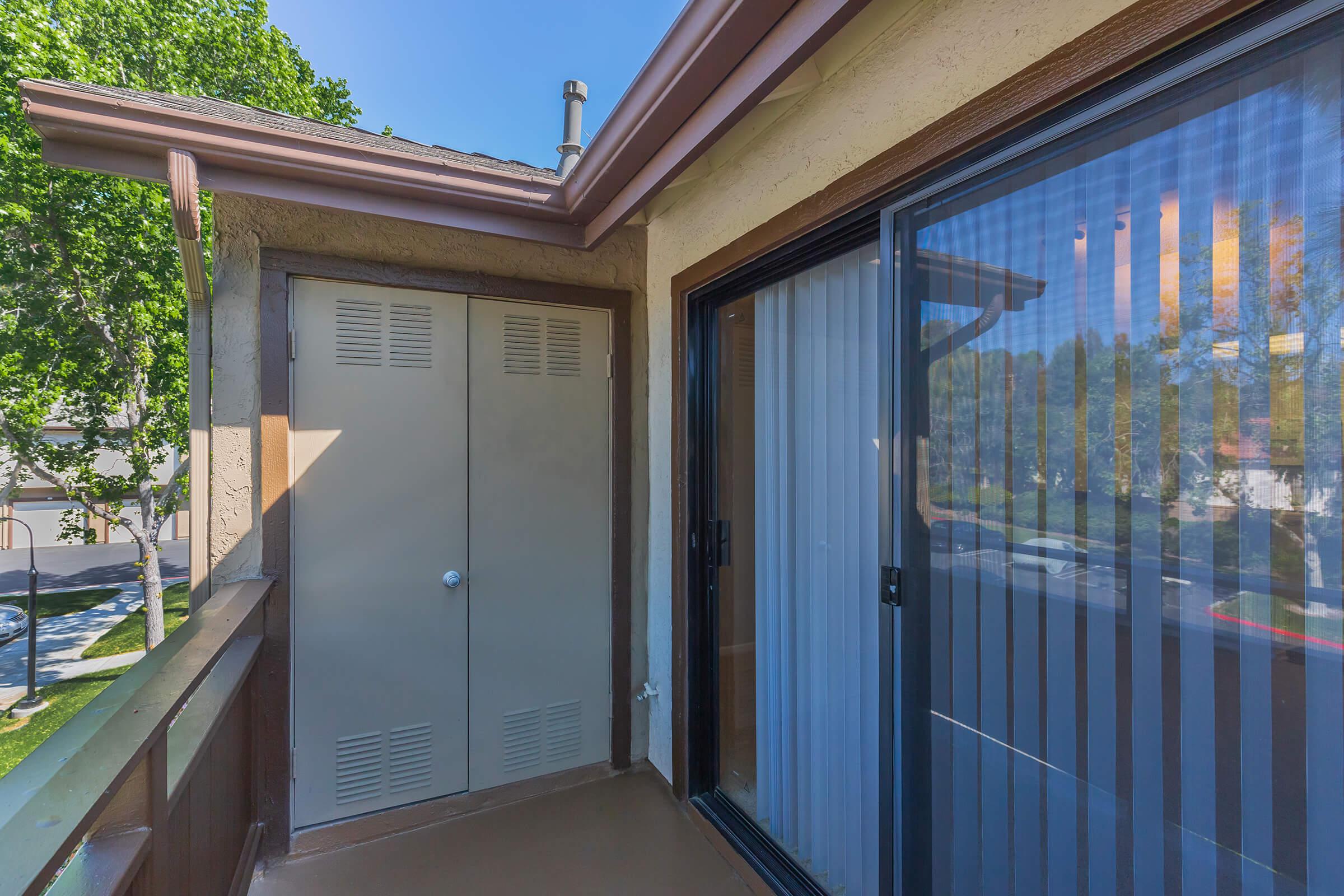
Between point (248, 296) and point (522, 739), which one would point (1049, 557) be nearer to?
point (522, 739)

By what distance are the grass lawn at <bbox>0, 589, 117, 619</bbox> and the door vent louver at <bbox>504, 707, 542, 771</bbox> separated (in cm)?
1223

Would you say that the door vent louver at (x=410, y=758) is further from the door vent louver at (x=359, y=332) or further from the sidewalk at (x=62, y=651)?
the sidewalk at (x=62, y=651)

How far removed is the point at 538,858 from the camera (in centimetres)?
212

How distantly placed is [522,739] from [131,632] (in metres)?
10.8

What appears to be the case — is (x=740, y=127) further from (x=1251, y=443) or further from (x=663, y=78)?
(x=1251, y=443)

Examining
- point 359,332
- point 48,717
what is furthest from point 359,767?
point 48,717

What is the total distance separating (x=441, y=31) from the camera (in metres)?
7.21

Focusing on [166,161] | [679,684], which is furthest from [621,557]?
[166,161]

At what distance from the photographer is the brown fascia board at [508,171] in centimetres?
132

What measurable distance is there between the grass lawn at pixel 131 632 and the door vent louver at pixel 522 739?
7.40 m

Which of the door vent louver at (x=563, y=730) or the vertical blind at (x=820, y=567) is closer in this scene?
the vertical blind at (x=820, y=567)

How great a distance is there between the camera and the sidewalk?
23.7 ft

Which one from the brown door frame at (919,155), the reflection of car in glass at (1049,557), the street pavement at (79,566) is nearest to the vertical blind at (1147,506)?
the reflection of car in glass at (1049,557)

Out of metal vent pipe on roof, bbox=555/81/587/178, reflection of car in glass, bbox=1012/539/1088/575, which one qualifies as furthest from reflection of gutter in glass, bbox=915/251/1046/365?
A: metal vent pipe on roof, bbox=555/81/587/178
